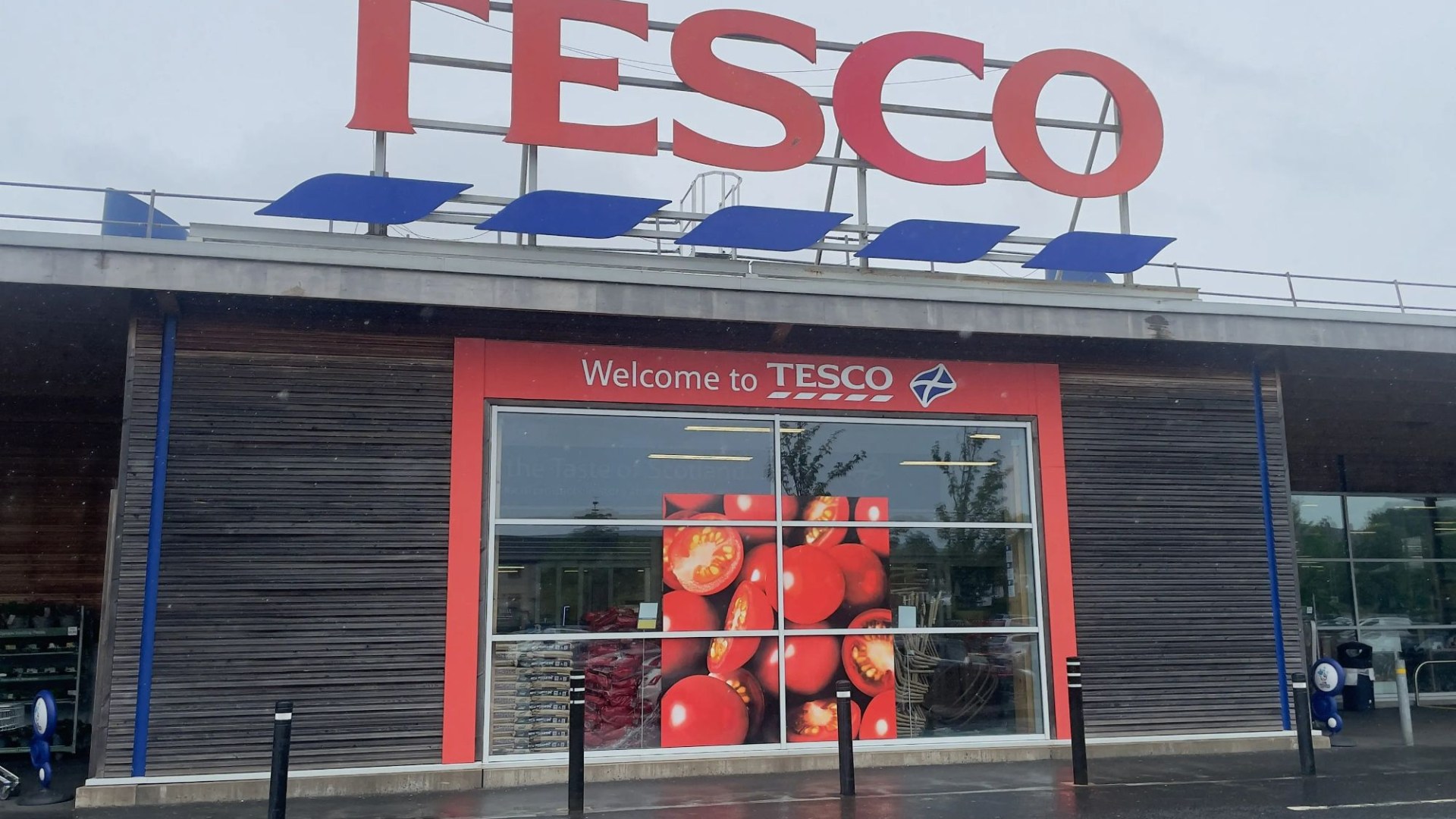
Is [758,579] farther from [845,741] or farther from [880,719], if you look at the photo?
[845,741]

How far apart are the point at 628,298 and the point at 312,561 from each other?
365 cm

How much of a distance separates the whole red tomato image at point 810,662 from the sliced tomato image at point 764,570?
17.6 inches

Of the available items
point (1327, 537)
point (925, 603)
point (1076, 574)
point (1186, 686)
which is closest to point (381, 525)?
point (925, 603)

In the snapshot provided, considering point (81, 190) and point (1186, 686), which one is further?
point (1186, 686)

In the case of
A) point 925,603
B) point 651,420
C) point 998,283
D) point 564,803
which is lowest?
point 564,803

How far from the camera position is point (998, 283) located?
13.4 meters

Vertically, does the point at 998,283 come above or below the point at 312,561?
above

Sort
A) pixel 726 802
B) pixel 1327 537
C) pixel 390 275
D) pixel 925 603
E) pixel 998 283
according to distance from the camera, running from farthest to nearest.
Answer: pixel 1327 537 < pixel 998 283 < pixel 925 603 < pixel 390 275 < pixel 726 802

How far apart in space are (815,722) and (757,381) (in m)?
3.41

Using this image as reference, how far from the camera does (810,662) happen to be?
11203mm

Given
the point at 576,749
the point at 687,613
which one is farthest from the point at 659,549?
the point at 576,749

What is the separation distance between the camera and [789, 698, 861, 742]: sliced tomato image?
1104cm

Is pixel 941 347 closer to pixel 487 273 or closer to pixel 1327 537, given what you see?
pixel 487 273

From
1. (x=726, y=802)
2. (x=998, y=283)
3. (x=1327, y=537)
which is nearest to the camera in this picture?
(x=726, y=802)
